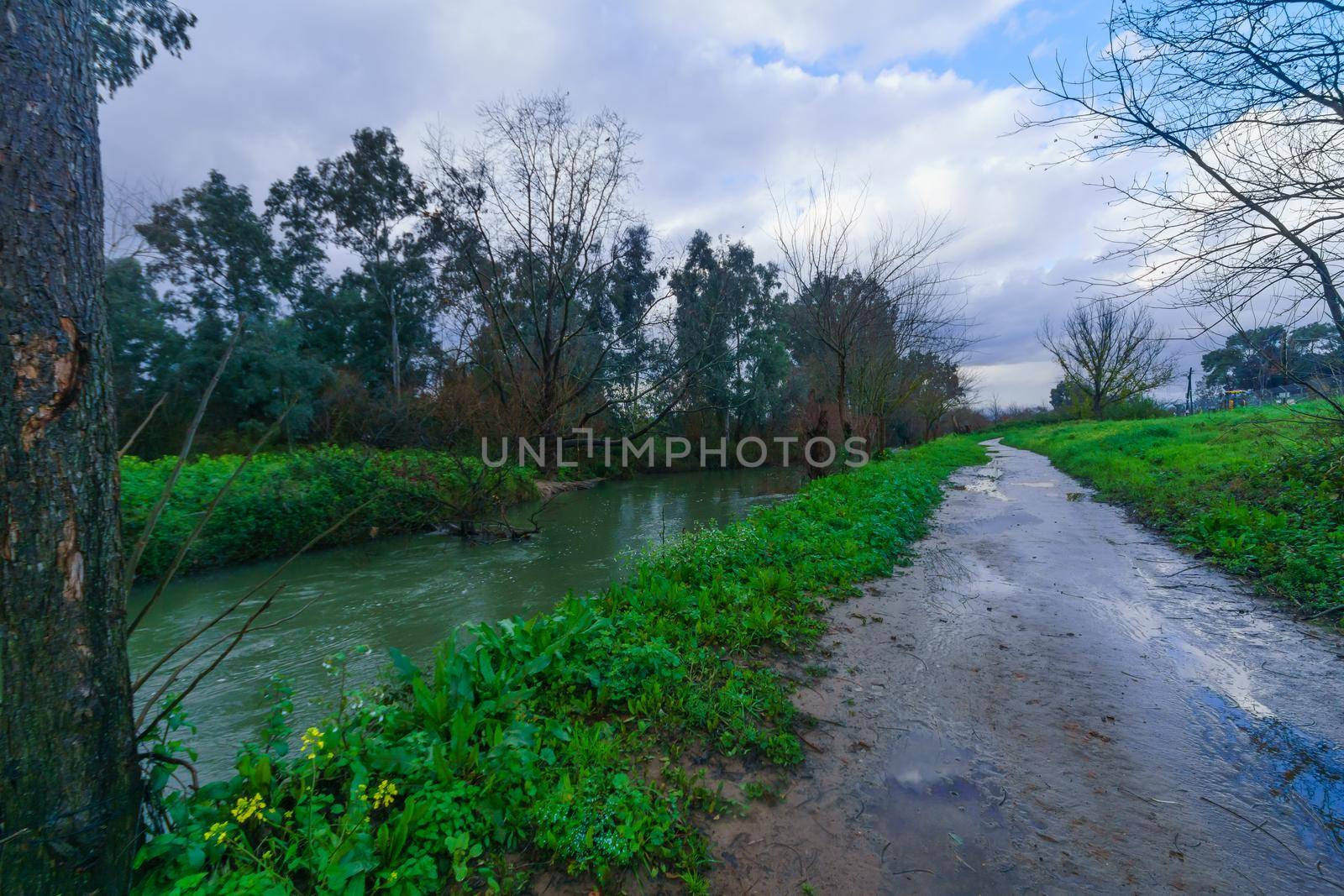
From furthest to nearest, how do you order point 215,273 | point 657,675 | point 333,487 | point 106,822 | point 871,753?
point 215,273, point 333,487, point 657,675, point 871,753, point 106,822

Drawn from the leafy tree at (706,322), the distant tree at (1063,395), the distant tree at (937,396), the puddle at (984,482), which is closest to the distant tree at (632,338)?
the leafy tree at (706,322)

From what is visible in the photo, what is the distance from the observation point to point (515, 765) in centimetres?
238

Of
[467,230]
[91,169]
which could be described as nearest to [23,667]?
[91,169]

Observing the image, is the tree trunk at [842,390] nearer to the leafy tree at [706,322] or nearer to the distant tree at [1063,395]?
the leafy tree at [706,322]

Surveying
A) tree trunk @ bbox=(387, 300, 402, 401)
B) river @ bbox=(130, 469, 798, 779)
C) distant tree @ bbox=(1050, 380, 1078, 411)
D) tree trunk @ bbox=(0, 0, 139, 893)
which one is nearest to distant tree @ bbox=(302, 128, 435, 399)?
tree trunk @ bbox=(387, 300, 402, 401)

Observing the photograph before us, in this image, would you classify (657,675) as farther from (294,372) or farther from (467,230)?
(294,372)

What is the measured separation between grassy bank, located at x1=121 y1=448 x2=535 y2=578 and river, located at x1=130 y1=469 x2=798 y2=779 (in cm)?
37

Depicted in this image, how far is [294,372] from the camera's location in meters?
17.2

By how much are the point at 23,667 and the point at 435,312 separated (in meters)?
25.9

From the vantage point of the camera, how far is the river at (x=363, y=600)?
4496mm

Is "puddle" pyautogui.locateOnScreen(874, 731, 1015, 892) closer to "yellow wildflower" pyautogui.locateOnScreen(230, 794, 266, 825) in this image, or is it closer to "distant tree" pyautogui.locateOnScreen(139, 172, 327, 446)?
"yellow wildflower" pyautogui.locateOnScreen(230, 794, 266, 825)

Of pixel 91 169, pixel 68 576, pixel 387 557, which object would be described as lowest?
Answer: pixel 387 557

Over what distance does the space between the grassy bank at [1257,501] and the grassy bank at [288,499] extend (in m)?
9.68

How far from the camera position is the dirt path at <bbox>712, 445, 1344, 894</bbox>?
81.1 inches
